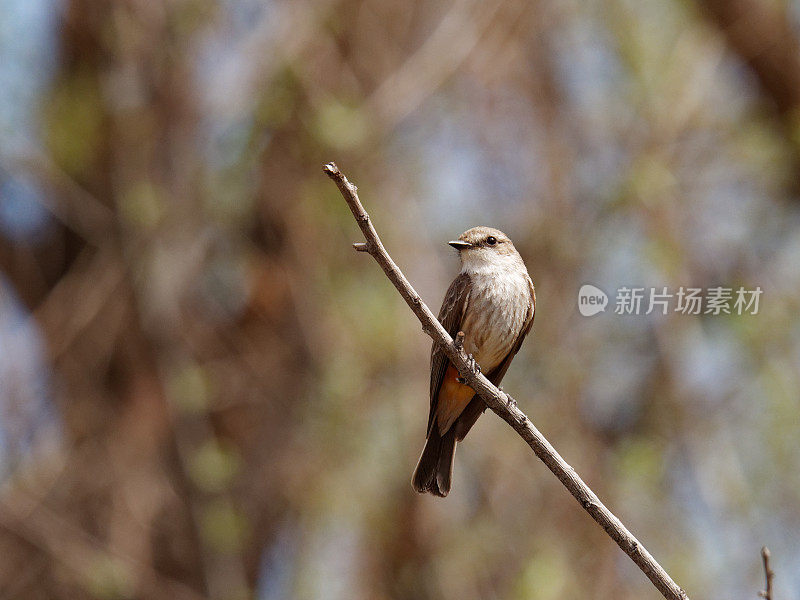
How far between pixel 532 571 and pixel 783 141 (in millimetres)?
4308

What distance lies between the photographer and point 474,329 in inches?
152

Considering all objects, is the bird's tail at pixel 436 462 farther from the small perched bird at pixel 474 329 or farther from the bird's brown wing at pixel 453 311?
the bird's brown wing at pixel 453 311

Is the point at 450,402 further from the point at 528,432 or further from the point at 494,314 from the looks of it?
the point at 528,432

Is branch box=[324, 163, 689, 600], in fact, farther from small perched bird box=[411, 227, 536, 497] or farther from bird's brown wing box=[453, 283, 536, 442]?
bird's brown wing box=[453, 283, 536, 442]

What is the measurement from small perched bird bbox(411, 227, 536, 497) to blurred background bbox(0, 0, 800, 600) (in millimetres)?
2979

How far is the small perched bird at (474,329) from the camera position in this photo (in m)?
3.83

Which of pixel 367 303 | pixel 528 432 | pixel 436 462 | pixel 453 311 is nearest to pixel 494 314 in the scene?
pixel 453 311

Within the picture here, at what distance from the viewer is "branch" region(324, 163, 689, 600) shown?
2.38m

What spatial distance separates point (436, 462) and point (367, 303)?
3.45 metres

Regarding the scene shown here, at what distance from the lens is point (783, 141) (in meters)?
8.27

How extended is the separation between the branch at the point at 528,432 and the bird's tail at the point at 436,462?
1077mm

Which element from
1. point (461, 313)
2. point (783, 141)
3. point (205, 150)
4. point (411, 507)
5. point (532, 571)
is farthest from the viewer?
point (783, 141)

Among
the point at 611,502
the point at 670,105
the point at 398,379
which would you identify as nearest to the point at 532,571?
the point at 611,502

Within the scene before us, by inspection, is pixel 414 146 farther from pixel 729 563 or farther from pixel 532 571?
pixel 729 563
